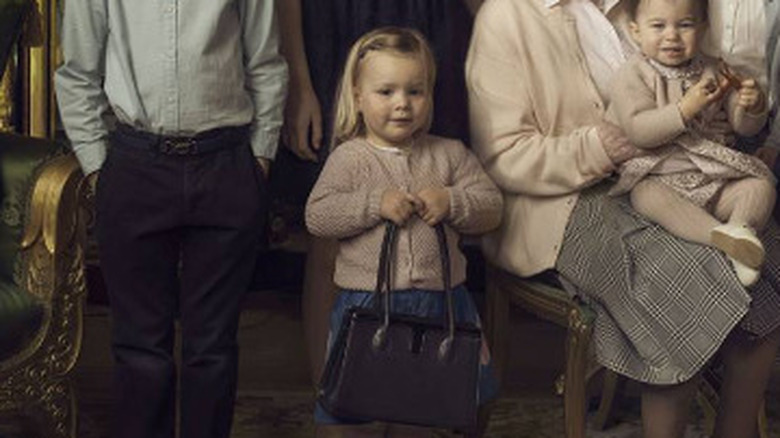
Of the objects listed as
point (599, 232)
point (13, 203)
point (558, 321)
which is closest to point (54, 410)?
point (13, 203)

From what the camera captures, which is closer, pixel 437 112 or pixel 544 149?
pixel 544 149

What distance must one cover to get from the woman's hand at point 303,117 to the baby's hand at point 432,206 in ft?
1.34

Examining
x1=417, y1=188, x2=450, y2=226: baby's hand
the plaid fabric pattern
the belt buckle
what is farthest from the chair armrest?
the plaid fabric pattern

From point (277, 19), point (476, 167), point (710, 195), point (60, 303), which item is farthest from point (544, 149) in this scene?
point (60, 303)

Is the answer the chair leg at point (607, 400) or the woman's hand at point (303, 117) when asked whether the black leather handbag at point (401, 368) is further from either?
the chair leg at point (607, 400)

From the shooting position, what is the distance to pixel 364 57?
344 cm

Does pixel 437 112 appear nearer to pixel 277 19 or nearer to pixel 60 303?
pixel 277 19

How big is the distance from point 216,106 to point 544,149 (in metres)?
0.78

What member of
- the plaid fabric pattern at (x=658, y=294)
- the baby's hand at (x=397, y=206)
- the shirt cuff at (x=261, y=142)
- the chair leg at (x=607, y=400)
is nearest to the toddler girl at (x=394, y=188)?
the baby's hand at (x=397, y=206)

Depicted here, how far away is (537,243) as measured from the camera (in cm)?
364

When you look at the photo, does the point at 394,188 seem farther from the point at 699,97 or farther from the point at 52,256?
the point at 52,256

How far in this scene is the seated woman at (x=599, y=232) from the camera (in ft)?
11.1

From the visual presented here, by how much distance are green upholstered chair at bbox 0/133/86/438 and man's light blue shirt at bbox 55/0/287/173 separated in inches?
6.2

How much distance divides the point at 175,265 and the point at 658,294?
110 centimetres
